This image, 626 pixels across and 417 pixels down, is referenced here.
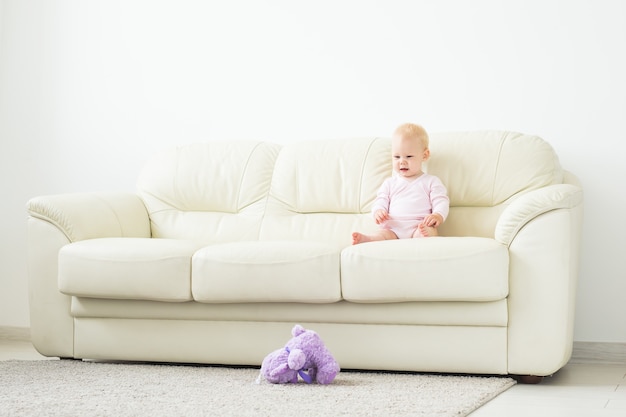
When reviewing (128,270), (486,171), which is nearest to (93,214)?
(128,270)

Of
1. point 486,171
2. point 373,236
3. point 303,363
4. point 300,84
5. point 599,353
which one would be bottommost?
point 599,353

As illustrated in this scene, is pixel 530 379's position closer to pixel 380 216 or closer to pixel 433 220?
pixel 433 220

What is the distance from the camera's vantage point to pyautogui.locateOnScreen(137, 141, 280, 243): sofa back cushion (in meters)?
3.73

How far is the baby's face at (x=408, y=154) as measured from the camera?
3445 mm

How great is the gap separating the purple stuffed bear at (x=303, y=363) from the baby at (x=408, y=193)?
0.72 metres

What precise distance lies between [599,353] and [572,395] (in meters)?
0.90

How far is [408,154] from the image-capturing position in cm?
345

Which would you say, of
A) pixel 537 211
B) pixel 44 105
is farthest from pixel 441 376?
pixel 44 105

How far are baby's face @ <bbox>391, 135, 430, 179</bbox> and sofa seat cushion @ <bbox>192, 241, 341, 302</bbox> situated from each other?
23.4 inches

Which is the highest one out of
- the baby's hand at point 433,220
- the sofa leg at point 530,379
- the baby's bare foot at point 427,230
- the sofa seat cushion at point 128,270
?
the baby's hand at point 433,220

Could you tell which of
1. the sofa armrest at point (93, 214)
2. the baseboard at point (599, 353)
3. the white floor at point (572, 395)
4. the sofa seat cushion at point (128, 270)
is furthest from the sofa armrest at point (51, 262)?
the baseboard at point (599, 353)

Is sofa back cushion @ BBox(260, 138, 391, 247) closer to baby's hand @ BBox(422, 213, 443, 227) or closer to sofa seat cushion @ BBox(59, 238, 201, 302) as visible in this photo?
baby's hand @ BBox(422, 213, 443, 227)

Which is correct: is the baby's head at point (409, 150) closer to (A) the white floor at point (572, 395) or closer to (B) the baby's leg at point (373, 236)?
(B) the baby's leg at point (373, 236)

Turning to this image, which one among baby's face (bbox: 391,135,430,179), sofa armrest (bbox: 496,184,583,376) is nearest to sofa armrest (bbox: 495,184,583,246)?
sofa armrest (bbox: 496,184,583,376)
